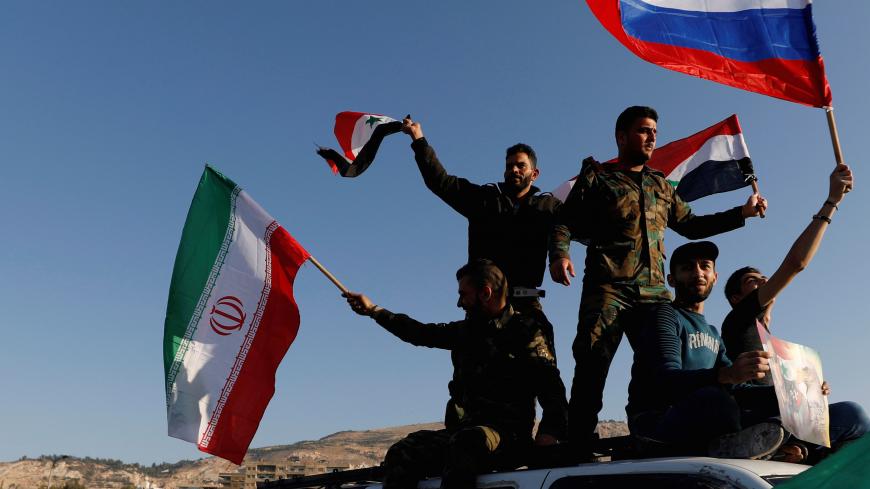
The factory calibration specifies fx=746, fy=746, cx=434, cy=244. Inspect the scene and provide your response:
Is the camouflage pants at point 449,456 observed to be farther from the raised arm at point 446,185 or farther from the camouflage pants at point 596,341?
the raised arm at point 446,185

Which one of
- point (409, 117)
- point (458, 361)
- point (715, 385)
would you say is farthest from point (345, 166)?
point (715, 385)

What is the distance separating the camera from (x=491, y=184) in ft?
17.6

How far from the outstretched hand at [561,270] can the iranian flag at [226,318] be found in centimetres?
282

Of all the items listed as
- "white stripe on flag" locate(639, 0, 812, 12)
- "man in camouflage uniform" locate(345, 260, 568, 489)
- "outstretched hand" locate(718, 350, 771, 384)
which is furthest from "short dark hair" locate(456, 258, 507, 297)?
"white stripe on flag" locate(639, 0, 812, 12)

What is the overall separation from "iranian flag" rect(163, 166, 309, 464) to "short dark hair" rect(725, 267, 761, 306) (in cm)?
354

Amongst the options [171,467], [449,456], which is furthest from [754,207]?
[171,467]

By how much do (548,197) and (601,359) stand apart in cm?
156

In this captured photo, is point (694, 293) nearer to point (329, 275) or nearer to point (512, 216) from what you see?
point (512, 216)

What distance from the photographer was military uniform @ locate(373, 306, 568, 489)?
12.5 ft

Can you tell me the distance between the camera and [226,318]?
6539 mm

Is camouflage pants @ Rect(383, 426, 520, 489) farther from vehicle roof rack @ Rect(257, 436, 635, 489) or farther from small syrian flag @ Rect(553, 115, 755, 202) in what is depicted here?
small syrian flag @ Rect(553, 115, 755, 202)

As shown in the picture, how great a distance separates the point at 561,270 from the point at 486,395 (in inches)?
34.1

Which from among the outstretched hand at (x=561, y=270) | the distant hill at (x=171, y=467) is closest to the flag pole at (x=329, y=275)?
the outstretched hand at (x=561, y=270)

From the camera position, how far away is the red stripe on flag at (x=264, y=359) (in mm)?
6102
